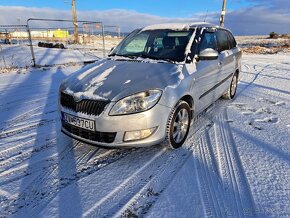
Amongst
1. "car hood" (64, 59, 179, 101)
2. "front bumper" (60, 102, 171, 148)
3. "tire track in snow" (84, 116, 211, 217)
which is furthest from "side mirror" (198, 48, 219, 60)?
"tire track in snow" (84, 116, 211, 217)

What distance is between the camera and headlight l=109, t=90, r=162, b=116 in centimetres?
305

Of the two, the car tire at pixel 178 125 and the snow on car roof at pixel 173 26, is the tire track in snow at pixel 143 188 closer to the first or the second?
the car tire at pixel 178 125

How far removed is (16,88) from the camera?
23.5ft

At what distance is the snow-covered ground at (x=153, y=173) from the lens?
2512mm

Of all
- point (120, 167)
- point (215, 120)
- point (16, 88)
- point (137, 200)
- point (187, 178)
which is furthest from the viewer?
point (16, 88)

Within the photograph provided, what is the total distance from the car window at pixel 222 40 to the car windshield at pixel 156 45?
107cm

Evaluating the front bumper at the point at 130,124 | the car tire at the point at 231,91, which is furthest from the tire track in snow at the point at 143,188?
the car tire at the point at 231,91

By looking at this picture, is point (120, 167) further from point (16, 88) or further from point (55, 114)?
point (16, 88)

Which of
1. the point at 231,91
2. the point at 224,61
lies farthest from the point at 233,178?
the point at 231,91

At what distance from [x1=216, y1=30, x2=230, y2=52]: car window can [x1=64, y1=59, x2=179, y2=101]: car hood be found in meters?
1.87

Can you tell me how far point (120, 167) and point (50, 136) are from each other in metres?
1.46

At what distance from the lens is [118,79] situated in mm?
3432

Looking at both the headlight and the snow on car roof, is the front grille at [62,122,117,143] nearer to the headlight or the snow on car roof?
the headlight

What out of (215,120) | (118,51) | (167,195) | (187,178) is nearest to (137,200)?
(167,195)
